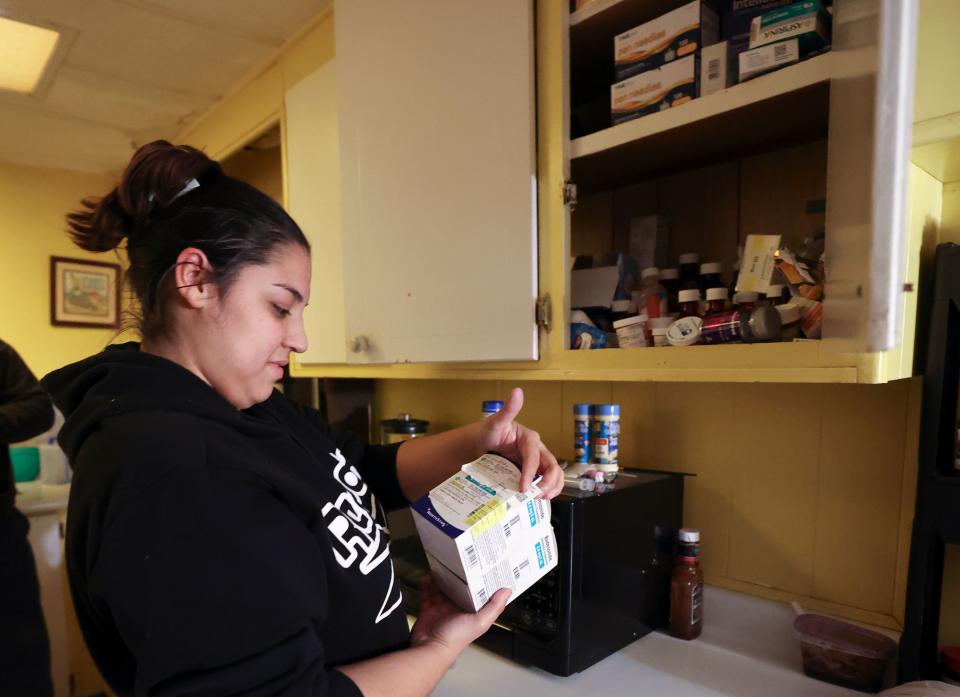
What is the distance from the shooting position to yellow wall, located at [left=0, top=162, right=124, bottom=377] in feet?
7.93

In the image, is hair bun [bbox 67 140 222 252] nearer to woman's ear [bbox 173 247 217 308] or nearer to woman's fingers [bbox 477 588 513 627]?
woman's ear [bbox 173 247 217 308]

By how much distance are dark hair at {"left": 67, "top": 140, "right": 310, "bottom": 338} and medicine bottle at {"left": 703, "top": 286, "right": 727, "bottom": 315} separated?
57 cm

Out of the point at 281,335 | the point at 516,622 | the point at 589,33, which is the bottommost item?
the point at 516,622

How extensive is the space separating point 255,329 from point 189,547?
0.25 metres

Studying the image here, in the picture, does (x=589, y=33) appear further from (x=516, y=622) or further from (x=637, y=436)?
(x=516, y=622)

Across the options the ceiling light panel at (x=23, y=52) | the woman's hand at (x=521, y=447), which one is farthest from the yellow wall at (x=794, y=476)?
the ceiling light panel at (x=23, y=52)

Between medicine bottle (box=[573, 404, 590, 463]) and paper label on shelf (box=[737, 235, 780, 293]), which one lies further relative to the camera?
medicine bottle (box=[573, 404, 590, 463])

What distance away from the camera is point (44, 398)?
70.9 inches

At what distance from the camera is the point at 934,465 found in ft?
2.39

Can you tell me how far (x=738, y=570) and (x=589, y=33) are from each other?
96 cm

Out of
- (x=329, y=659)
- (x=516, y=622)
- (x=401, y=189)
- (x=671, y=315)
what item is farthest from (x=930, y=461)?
(x=401, y=189)

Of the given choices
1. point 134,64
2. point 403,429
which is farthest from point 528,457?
point 134,64

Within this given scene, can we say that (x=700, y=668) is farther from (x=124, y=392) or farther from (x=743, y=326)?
(x=124, y=392)

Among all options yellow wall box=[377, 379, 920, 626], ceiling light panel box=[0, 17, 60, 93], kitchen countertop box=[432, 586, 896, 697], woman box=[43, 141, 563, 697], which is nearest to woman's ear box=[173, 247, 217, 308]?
woman box=[43, 141, 563, 697]
